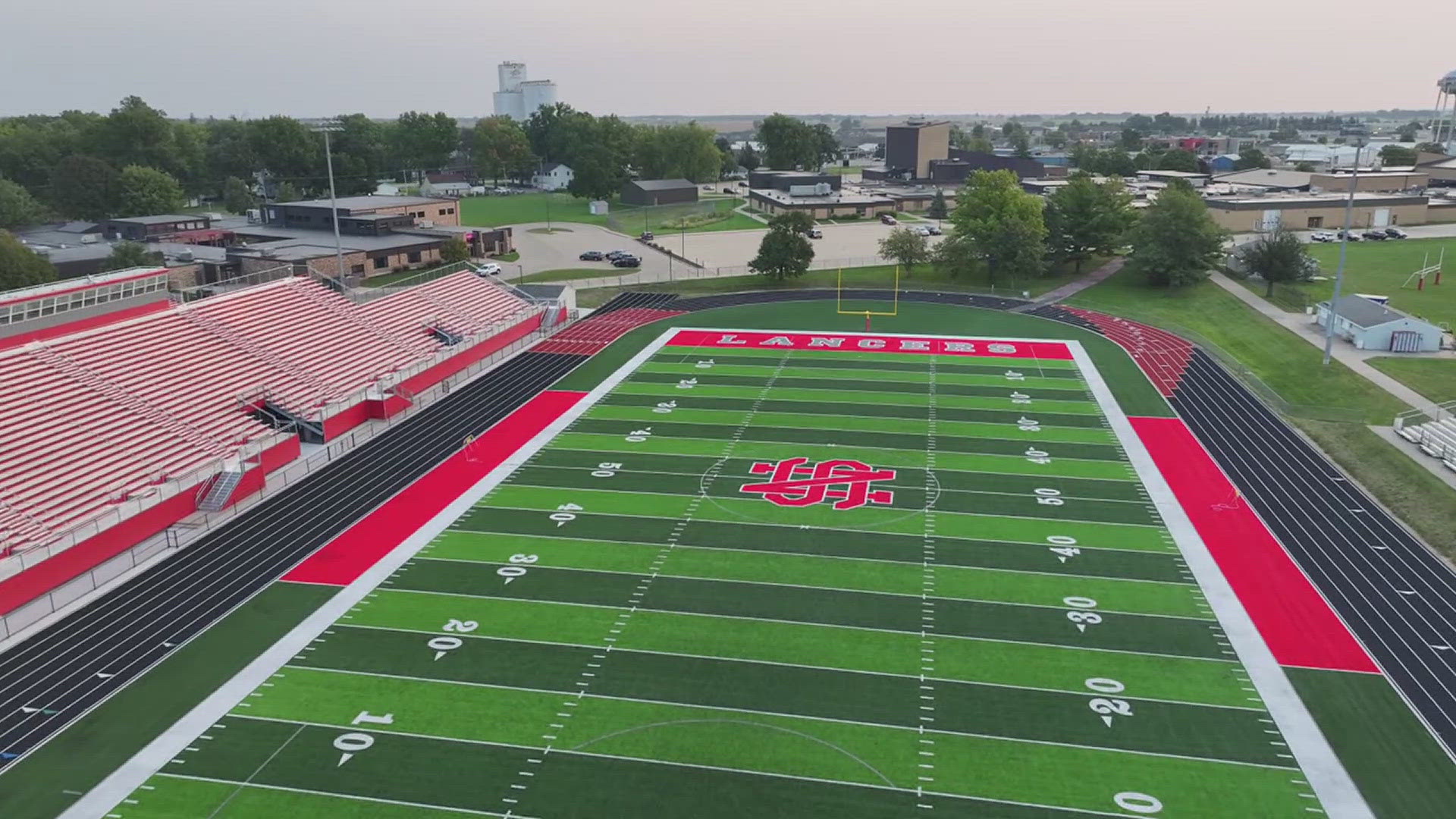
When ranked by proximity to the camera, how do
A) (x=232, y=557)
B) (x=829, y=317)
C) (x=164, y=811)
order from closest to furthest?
(x=164, y=811) → (x=232, y=557) → (x=829, y=317)

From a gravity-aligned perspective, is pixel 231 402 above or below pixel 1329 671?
above

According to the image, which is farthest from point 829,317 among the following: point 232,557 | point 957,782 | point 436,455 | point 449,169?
point 449,169

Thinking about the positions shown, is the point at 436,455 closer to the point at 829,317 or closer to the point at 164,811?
the point at 164,811

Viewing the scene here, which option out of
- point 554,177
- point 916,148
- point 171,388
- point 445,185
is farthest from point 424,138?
point 171,388

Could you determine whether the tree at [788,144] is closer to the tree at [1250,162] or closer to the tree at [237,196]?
the tree at [1250,162]

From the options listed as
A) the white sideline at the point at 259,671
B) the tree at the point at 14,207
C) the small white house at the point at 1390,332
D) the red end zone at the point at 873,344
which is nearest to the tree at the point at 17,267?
the tree at the point at 14,207

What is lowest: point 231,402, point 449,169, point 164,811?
point 164,811

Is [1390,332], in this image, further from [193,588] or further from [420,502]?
[193,588]
